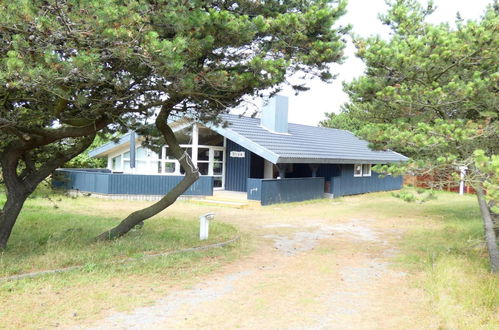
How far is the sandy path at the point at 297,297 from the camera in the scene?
4652 mm

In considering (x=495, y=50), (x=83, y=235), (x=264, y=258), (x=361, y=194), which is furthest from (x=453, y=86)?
(x=361, y=194)

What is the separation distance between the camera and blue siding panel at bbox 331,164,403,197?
71.4 feet

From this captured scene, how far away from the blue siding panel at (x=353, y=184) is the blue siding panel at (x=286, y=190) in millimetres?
1458

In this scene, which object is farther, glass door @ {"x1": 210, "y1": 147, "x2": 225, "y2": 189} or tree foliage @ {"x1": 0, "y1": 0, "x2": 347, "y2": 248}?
glass door @ {"x1": 210, "y1": 147, "x2": 225, "y2": 189}

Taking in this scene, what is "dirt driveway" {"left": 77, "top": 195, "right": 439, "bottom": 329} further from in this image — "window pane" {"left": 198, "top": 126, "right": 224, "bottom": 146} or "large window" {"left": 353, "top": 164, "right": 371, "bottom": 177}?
"large window" {"left": 353, "top": 164, "right": 371, "bottom": 177}

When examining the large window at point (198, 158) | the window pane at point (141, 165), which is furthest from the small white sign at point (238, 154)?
the window pane at point (141, 165)

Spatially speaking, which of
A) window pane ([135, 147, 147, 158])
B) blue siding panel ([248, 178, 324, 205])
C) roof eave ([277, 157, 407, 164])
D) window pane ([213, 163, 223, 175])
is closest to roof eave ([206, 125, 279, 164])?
roof eave ([277, 157, 407, 164])

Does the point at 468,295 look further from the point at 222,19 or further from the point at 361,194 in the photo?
the point at 361,194

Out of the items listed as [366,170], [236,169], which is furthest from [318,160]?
[366,170]

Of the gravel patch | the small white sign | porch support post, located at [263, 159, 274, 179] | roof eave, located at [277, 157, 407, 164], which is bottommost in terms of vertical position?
the gravel patch

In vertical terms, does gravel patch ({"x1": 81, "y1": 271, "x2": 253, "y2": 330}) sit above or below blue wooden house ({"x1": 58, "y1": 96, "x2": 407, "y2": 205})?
below

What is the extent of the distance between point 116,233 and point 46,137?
2.48 metres

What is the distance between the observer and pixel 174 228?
34.9ft

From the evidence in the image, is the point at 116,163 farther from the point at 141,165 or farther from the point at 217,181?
the point at 217,181
